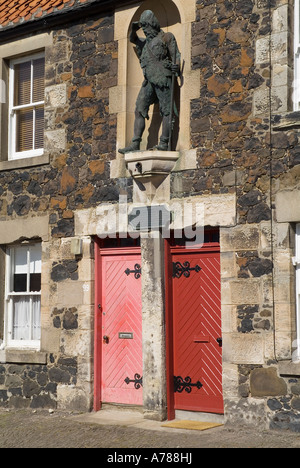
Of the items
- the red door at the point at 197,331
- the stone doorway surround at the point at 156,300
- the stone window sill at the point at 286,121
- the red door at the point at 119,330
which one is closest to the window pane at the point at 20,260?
the red door at the point at 119,330

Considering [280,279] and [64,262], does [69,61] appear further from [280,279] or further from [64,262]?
[280,279]

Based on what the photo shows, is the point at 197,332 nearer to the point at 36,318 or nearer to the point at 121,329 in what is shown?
the point at 121,329

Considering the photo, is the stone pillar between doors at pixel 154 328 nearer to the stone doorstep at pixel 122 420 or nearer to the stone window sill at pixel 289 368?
the stone doorstep at pixel 122 420

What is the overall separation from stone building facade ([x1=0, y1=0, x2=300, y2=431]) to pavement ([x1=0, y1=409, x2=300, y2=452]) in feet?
0.80

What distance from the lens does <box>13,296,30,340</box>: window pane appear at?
1127cm

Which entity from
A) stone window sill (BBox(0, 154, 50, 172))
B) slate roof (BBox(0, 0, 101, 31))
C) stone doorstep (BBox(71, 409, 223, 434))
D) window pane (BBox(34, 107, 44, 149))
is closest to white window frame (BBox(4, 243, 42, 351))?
stone window sill (BBox(0, 154, 50, 172))

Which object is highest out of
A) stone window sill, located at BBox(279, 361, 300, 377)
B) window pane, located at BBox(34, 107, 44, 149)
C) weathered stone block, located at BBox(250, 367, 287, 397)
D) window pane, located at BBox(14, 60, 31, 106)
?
window pane, located at BBox(14, 60, 31, 106)

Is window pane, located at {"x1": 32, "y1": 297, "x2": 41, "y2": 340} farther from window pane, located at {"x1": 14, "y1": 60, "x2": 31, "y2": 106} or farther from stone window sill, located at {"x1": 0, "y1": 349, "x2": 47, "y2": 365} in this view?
window pane, located at {"x1": 14, "y1": 60, "x2": 31, "y2": 106}

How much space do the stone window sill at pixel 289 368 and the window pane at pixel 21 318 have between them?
4252 millimetres

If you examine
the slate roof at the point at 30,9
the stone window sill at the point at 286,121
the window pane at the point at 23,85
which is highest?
the slate roof at the point at 30,9

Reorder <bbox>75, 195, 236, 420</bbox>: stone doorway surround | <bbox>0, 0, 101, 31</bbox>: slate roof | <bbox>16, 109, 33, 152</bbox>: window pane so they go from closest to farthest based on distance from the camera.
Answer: <bbox>75, 195, 236, 420</bbox>: stone doorway surround < <bbox>0, 0, 101, 31</bbox>: slate roof < <bbox>16, 109, 33, 152</bbox>: window pane

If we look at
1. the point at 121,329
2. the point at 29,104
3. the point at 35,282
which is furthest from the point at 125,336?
the point at 29,104

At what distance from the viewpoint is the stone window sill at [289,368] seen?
8477 mm
